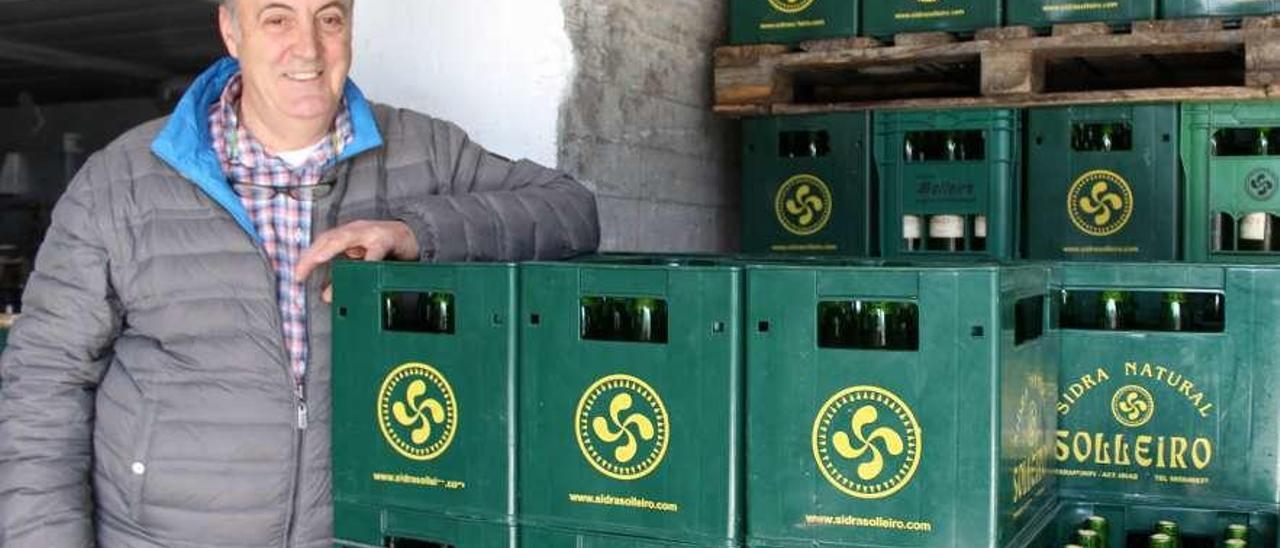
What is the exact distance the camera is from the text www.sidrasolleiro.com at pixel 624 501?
219 centimetres

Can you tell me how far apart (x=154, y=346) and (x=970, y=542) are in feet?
Result: 5.21

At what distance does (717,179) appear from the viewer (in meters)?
5.15

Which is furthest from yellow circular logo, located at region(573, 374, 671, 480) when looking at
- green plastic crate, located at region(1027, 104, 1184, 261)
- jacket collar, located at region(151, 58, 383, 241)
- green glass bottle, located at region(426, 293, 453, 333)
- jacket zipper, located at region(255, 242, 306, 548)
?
green plastic crate, located at region(1027, 104, 1184, 261)

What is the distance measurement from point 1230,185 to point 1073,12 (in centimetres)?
69

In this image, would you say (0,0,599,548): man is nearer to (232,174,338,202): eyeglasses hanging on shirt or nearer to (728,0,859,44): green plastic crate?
(232,174,338,202): eyeglasses hanging on shirt

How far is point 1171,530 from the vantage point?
2.58 m

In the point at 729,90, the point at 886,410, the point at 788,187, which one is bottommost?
the point at 886,410

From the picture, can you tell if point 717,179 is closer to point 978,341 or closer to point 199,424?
point 199,424

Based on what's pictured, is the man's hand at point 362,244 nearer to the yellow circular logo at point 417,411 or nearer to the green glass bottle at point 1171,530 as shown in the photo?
the yellow circular logo at point 417,411

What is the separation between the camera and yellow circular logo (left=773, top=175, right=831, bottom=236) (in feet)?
15.3

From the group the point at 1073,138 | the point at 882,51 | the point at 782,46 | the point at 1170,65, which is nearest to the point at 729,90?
the point at 782,46

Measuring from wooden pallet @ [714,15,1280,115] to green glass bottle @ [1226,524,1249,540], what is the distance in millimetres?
1867

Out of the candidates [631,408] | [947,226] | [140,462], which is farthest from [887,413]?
[947,226]

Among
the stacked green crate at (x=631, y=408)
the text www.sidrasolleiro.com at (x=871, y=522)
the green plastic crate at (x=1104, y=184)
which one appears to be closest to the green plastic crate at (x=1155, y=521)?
the text www.sidrasolleiro.com at (x=871, y=522)
